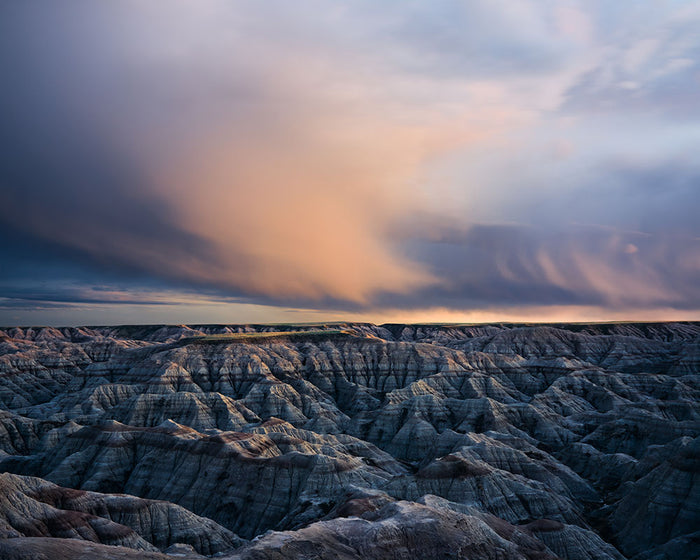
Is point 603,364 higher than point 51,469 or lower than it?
higher

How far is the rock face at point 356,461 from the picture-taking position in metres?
50.3

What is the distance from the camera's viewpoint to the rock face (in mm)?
50312

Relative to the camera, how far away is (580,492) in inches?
3169

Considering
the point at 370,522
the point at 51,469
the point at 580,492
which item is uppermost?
the point at 370,522

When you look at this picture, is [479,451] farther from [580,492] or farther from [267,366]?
[267,366]

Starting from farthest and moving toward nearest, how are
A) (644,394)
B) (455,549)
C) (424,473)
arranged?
(644,394)
(424,473)
(455,549)

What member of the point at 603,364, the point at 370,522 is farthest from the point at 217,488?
the point at 603,364

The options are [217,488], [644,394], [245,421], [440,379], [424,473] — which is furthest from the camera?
[440,379]

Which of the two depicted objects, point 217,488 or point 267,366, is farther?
point 267,366

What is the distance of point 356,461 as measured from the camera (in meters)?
81.9

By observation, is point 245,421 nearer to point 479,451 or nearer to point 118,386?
point 118,386

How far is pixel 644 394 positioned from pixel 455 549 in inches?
4488

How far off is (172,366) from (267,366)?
29.8 metres

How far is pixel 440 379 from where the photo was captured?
152 m
